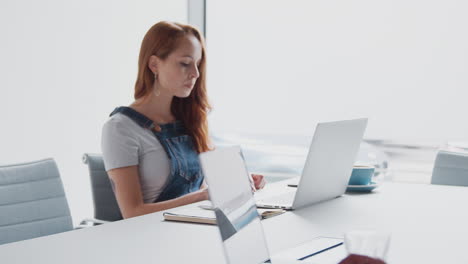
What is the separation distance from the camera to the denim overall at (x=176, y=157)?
242 cm

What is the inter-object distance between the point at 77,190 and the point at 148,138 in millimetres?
1744

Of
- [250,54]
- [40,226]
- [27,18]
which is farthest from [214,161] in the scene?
[250,54]

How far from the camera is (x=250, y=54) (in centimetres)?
491

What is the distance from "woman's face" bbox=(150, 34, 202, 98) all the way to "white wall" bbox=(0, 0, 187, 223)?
1398 millimetres

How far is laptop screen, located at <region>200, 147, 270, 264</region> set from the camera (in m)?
1.10

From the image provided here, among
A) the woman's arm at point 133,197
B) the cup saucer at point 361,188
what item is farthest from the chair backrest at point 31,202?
the cup saucer at point 361,188

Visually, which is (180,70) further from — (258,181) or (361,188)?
(361,188)

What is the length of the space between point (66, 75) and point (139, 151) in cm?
167

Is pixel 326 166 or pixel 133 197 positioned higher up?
pixel 326 166

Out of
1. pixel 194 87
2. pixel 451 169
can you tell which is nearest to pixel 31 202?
pixel 194 87

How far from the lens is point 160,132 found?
247cm

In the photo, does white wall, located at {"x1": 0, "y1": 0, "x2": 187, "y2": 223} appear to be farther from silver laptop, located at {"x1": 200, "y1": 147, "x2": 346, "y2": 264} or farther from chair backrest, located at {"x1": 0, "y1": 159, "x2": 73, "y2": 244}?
silver laptop, located at {"x1": 200, "y1": 147, "x2": 346, "y2": 264}

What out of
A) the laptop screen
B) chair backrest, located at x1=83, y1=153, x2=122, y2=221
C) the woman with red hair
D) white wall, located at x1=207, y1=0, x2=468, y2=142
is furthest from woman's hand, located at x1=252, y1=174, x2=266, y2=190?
white wall, located at x1=207, y1=0, x2=468, y2=142

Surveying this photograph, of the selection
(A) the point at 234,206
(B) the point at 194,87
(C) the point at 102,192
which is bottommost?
(C) the point at 102,192
